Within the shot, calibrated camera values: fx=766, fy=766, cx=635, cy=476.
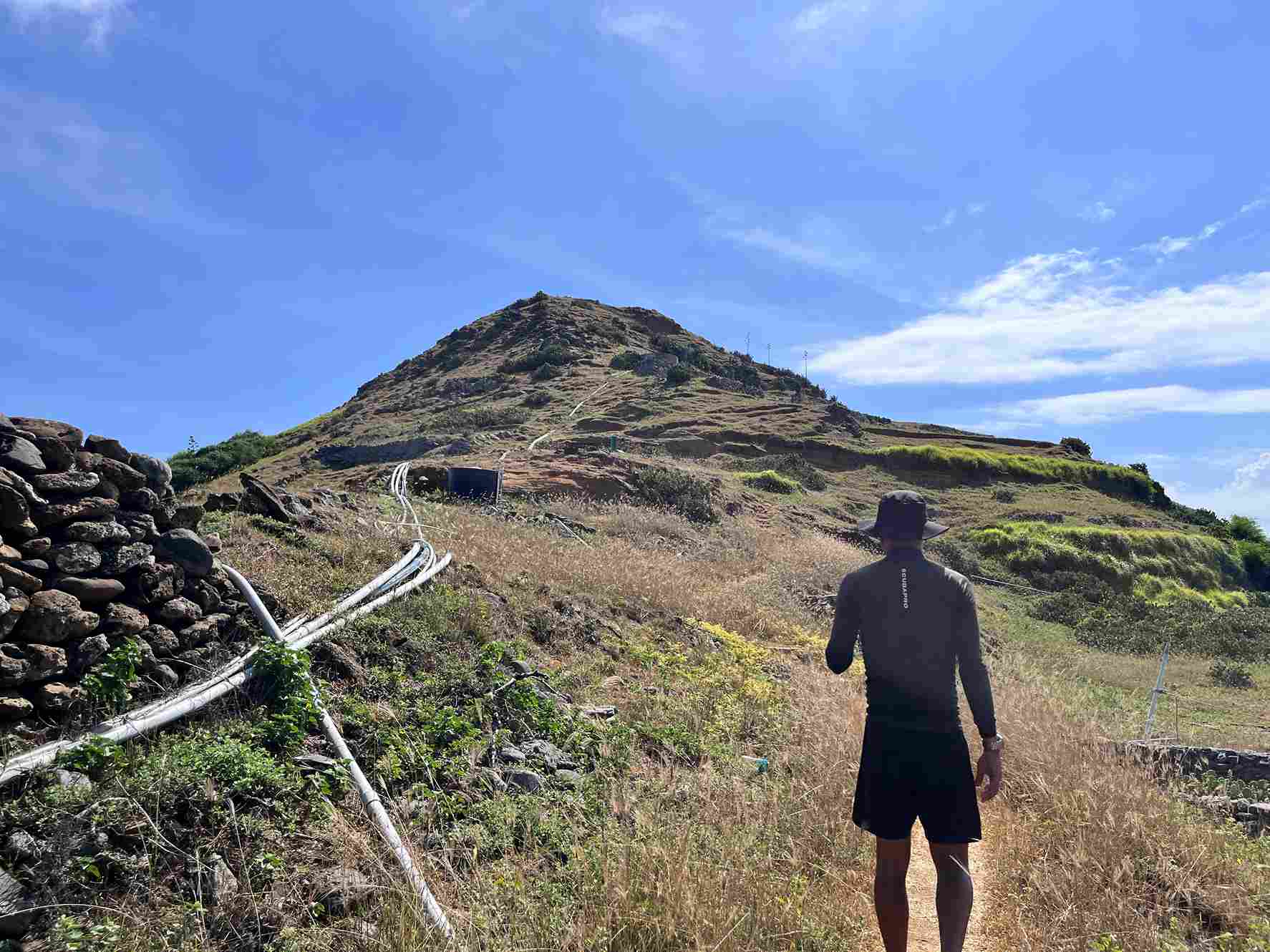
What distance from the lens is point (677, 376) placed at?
4225 cm

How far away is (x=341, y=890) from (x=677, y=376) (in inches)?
1577

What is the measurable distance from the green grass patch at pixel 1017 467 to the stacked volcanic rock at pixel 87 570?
33.9 metres

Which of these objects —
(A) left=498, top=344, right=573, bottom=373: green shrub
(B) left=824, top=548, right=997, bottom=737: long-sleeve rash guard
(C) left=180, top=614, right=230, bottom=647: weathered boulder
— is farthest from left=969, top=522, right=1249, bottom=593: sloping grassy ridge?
(A) left=498, top=344, right=573, bottom=373: green shrub

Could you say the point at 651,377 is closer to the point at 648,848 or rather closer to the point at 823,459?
the point at 823,459

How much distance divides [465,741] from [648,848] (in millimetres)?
1598

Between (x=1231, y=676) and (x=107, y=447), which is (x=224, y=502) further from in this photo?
(x=1231, y=676)

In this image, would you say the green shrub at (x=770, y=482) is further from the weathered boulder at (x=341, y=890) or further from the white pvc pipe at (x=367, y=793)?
the weathered boulder at (x=341, y=890)

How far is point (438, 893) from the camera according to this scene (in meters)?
3.06

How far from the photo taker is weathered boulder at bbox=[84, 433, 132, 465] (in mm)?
4031

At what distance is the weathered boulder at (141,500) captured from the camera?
13.4ft

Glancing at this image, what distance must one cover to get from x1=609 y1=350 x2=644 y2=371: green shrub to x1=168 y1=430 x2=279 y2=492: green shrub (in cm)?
1955

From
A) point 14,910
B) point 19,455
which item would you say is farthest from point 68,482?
point 14,910

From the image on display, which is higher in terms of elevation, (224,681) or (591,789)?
(224,681)

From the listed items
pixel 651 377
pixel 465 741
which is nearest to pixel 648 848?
pixel 465 741
